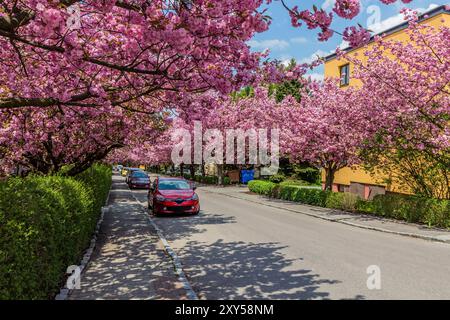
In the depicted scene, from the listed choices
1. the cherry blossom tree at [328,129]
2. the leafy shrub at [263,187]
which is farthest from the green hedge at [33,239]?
the leafy shrub at [263,187]

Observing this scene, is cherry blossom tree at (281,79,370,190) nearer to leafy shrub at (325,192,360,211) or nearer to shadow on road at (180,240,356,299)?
leafy shrub at (325,192,360,211)

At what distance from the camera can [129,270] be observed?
26.3 ft

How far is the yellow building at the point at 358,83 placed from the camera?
20145 mm

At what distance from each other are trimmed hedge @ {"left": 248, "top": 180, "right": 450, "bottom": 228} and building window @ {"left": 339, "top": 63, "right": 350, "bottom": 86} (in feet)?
32.6

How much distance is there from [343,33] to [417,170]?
12.2 m

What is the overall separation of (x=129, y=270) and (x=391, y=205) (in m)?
12.0

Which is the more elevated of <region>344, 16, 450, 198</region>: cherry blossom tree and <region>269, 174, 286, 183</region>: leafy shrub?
<region>344, 16, 450, 198</region>: cherry blossom tree

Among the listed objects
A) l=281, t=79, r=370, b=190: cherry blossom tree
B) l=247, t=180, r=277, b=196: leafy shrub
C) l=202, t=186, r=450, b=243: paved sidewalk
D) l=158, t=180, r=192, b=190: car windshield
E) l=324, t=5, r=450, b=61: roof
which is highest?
l=324, t=5, r=450, b=61: roof

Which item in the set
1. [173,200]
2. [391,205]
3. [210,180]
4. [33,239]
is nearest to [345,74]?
[391,205]

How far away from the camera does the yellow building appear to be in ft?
66.1

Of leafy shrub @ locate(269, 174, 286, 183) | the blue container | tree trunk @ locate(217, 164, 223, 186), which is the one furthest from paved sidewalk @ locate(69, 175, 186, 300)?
the blue container

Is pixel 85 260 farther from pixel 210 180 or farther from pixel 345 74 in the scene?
pixel 210 180

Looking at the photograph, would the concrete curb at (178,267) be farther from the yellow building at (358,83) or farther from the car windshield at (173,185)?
the yellow building at (358,83)
